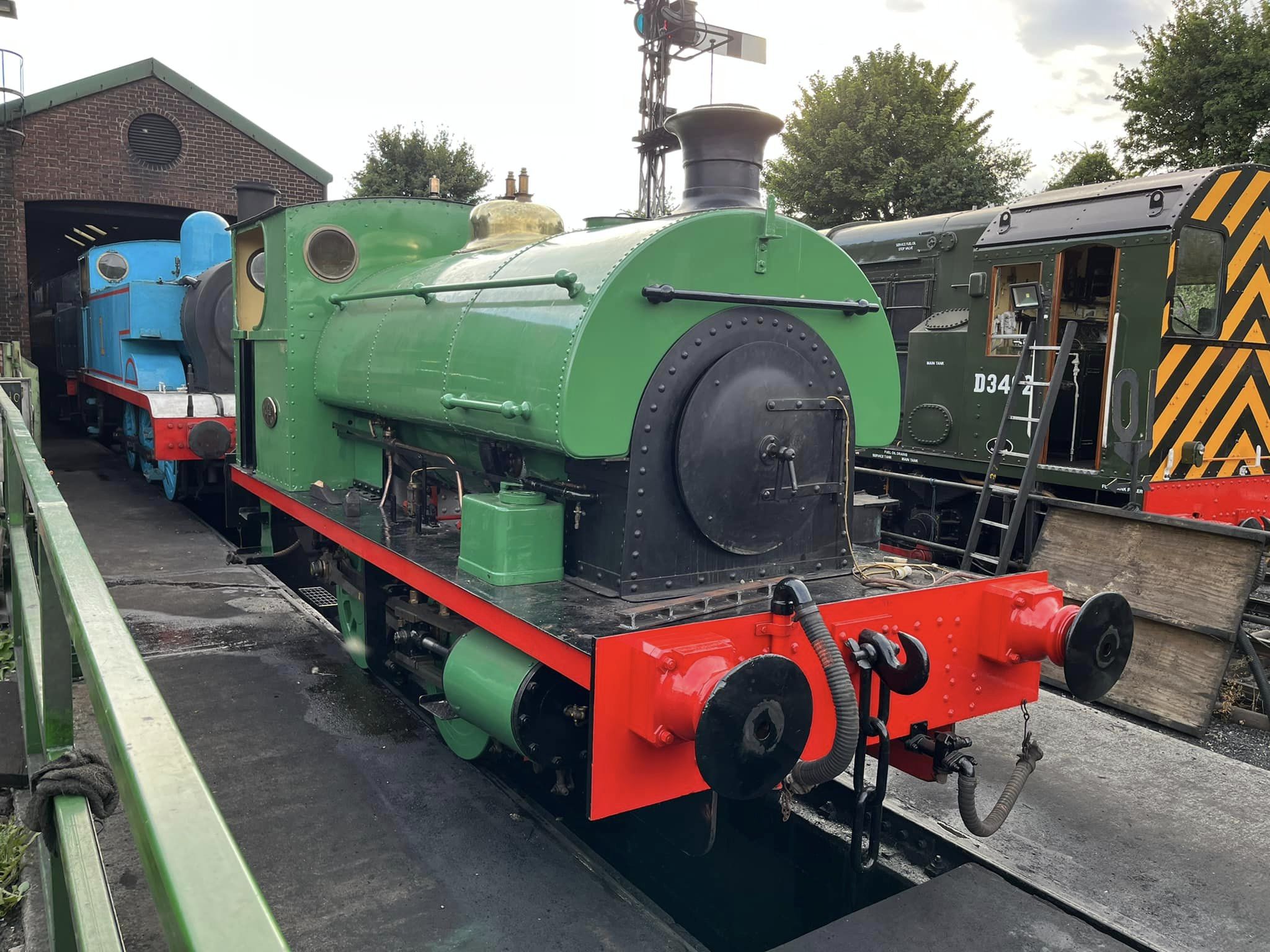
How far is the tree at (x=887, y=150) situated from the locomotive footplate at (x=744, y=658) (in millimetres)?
19469

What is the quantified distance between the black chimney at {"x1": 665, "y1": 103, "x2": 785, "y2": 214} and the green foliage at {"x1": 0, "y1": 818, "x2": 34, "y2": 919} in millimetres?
2967

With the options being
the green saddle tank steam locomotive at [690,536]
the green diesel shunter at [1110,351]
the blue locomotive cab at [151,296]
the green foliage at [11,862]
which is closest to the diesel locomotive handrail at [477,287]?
the green saddle tank steam locomotive at [690,536]

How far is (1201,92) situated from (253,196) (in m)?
15.9

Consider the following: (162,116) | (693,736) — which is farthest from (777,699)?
(162,116)

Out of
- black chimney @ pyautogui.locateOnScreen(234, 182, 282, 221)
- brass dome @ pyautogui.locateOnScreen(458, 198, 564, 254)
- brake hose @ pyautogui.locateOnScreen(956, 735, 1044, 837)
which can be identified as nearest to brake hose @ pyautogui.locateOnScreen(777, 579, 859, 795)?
brake hose @ pyautogui.locateOnScreen(956, 735, 1044, 837)

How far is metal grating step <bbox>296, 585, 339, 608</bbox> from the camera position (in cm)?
691

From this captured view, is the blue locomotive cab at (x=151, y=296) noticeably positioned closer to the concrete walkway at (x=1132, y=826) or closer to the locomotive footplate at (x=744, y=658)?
the locomotive footplate at (x=744, y=658)

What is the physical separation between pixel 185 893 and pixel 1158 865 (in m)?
3.63

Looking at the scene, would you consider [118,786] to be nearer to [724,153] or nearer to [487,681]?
[487,681]

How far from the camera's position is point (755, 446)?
10.8 feet

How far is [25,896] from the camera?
260 centimetres

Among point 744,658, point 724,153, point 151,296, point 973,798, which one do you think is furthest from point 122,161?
point 973,798

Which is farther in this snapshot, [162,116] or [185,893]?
[162,116]

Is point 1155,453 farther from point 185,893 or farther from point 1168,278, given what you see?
point 185,893
